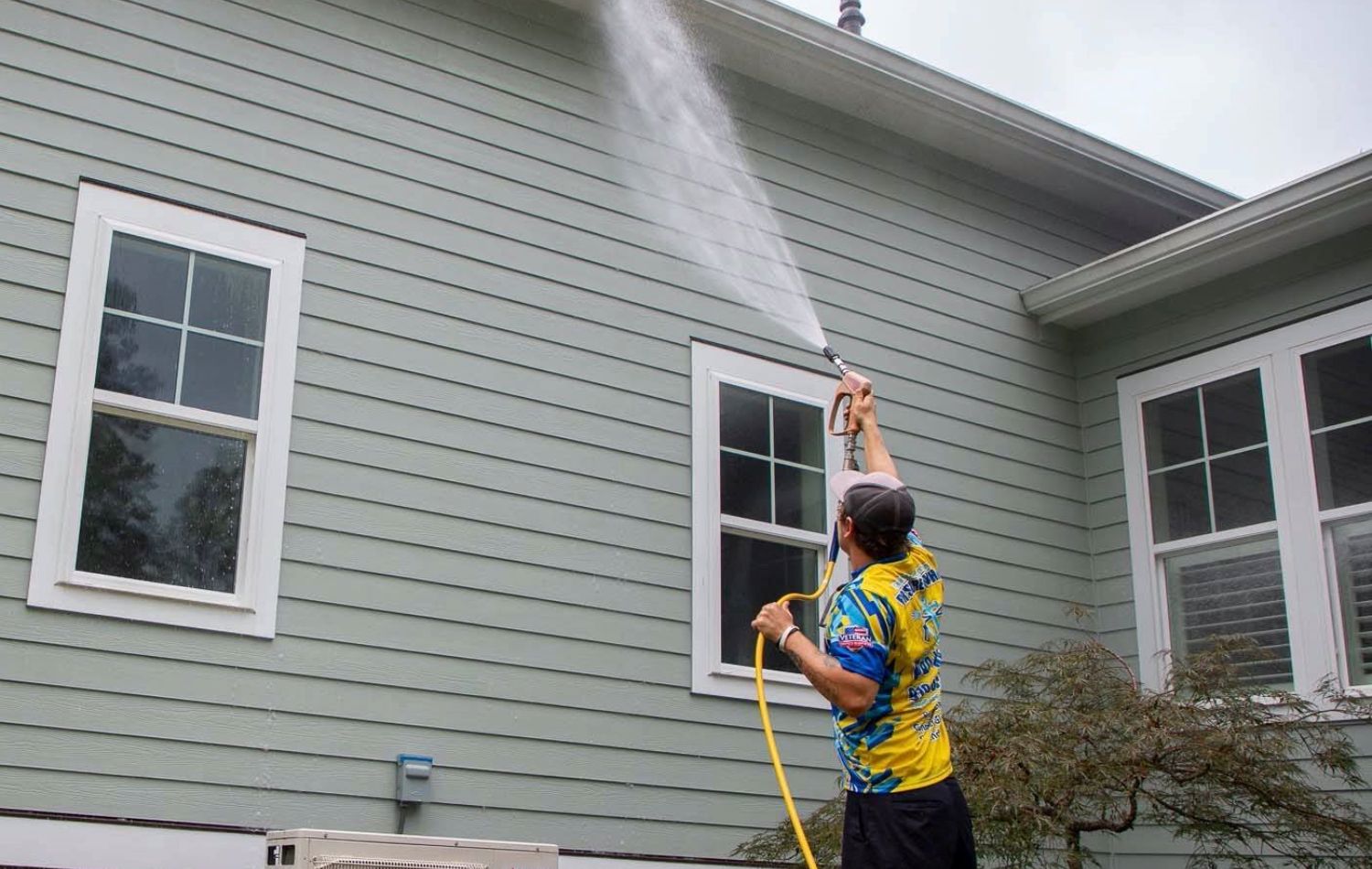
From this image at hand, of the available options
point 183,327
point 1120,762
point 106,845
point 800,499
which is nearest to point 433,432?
point 183,327

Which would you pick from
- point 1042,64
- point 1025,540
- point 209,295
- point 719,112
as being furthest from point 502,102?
point 1042,64

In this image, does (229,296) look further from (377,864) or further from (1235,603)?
(1235,603)

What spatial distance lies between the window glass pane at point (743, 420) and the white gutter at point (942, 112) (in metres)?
1.65

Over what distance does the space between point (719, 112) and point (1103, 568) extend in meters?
3.28

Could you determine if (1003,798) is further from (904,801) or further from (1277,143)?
(1277,143)

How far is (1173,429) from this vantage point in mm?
8062

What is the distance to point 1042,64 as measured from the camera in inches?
1335

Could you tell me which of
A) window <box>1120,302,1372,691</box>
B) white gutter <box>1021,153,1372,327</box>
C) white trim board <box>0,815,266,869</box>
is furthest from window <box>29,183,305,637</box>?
white gutter <box>1021,153,1372,327</box>

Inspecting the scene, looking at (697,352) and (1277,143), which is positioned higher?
(1277,143)

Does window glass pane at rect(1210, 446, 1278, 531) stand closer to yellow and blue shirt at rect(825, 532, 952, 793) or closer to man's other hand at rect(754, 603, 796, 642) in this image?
yellow and blue shirt at rect(825, 532, 952, 793)

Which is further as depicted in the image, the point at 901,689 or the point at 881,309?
the point at 881,309

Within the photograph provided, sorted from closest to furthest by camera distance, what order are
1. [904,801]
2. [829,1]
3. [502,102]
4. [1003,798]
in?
1. [904,801]
2. [1003,798]
3. [502,102]
4. [829,1]

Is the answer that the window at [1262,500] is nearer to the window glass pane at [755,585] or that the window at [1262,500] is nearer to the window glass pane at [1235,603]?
the window glass pane at [1235,603]

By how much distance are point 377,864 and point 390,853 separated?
0.05 meters
